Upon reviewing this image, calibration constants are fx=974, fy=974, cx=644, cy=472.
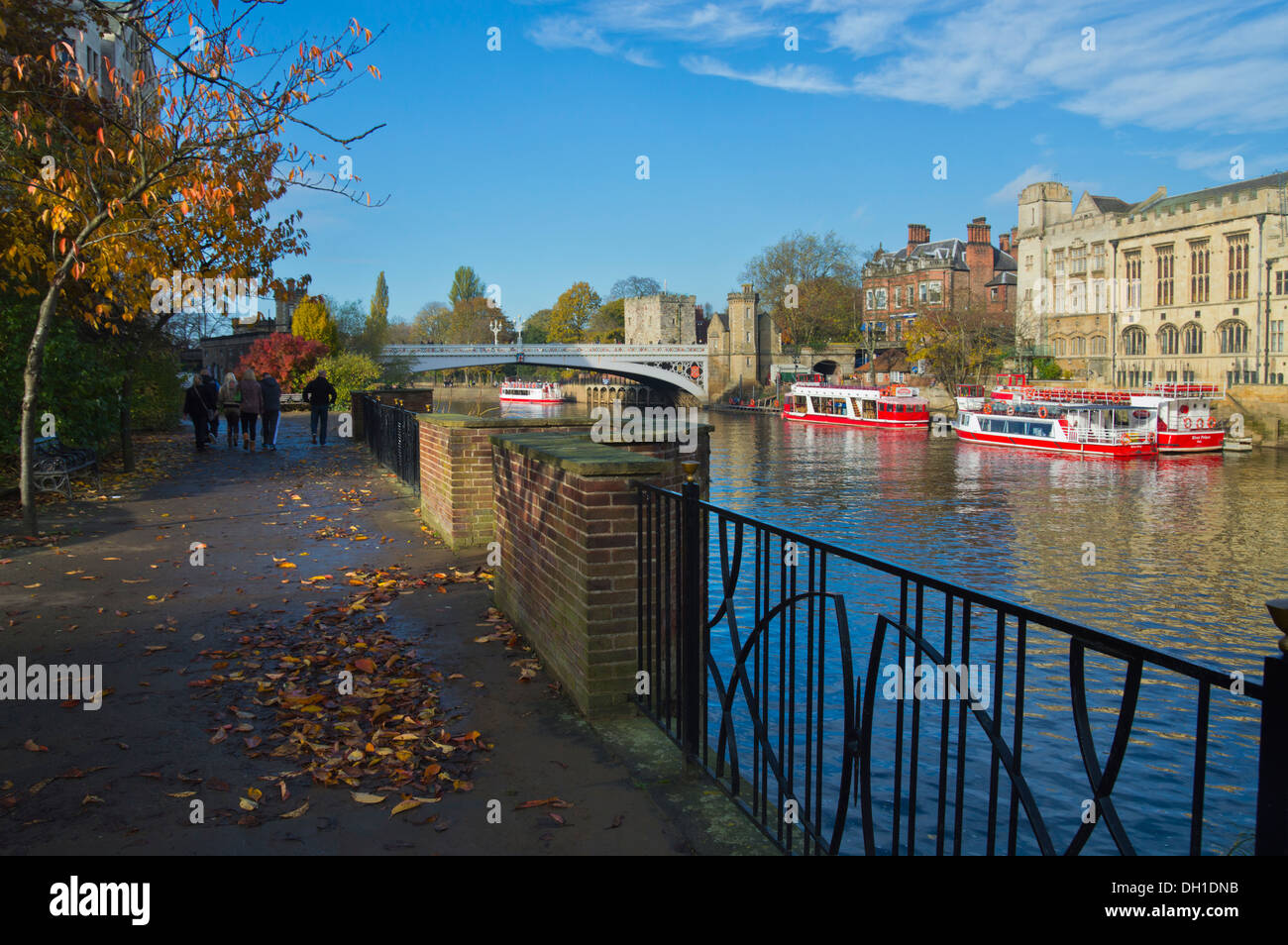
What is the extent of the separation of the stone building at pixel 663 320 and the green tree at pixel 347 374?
65300mm

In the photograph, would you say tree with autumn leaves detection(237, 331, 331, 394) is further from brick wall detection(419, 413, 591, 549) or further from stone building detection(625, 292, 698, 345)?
stone building detection(625, 292, 698, 345)

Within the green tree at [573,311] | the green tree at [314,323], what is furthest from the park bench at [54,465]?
the green tree at [573,311]

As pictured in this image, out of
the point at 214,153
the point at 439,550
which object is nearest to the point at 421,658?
the point at 439,550

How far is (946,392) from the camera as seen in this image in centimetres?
6844

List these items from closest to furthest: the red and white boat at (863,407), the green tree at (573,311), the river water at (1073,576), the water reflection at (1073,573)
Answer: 1. the river water at (1073,576)
2. the water reflection at (1073,573)
3. the red and white boat at (863,407)
4. the green tree at (573,311)

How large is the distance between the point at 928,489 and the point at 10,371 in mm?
25190

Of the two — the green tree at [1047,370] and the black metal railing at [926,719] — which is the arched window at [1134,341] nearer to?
the green tree at [1047,370]

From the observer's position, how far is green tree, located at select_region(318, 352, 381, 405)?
40250 mm

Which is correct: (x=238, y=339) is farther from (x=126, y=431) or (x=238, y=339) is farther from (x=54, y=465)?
(x=54, y=465)

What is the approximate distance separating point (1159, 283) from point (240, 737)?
61723 mm

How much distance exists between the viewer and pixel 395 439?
643 inches

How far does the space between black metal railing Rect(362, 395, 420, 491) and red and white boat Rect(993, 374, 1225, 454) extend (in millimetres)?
35574

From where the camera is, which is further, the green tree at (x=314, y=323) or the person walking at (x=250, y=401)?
the green tree at (x=314, y=323)

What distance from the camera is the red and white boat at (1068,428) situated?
42.7 meters
